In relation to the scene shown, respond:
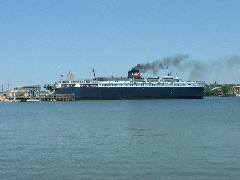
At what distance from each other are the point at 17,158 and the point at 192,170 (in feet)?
24.7

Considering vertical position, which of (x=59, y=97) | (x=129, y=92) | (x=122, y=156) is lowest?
(x=122, y=156)

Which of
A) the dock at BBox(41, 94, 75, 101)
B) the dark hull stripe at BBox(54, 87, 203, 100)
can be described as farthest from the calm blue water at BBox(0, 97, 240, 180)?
the dock at BBox(41, 94, 75, 101)

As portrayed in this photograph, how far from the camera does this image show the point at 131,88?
435 feet

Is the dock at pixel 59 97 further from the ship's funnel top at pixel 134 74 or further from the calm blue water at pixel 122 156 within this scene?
the calm blue water at pixel 122 156

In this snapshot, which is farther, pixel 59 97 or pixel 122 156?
pixel 59 97

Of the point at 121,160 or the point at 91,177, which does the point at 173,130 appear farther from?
the point at 91,177

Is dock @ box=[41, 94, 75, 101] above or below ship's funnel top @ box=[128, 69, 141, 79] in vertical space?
below

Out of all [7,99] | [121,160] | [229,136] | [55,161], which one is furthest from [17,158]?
[7,99]

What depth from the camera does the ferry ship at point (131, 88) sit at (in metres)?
132

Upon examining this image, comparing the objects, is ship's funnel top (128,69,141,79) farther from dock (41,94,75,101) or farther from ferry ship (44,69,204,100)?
dock (41,94,75,101)

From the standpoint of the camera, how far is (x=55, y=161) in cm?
2170

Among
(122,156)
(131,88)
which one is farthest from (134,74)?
(122,156)

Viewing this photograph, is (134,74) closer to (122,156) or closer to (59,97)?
(59,97)

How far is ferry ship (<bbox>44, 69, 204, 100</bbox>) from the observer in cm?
13238
